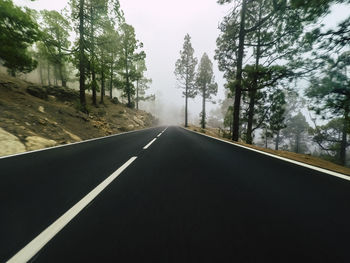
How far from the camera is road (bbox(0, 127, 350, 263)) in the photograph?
1.24m

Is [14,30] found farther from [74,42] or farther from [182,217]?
[182,217]

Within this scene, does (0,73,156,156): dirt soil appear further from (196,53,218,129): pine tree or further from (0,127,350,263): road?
(196,53,218,129): pine tree

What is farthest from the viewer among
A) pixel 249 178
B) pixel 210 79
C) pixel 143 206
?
pixel 210 79

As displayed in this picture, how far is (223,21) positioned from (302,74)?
5.97 m

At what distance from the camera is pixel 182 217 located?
1693 mm

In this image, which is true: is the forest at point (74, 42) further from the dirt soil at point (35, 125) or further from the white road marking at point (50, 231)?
the white road marking at point (50, 231)

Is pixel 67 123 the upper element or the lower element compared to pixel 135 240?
upper

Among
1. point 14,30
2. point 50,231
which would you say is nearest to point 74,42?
point 14,30

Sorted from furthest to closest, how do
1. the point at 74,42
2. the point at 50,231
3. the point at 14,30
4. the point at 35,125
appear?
1. the point at 74,42
2. the point at 14,30
3. the point at 35,125
4. the point at 50,231

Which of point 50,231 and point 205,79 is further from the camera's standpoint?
point 205,79

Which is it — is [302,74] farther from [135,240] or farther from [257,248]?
[135,240]

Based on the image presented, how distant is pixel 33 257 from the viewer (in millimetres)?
1180

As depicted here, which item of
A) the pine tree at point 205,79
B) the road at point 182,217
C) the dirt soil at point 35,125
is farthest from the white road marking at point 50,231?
the pine tree at point 205,79

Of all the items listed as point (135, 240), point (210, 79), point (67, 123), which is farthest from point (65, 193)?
point (210, 79)
